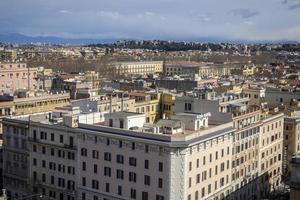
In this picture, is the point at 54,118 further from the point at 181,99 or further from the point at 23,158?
the point at 181,99

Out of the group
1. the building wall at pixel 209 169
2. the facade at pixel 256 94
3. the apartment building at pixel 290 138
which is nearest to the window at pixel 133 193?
the building wall at pixel 209 169

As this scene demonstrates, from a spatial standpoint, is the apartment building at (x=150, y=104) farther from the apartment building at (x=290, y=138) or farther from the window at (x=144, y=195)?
the window at (x=144, y=195)

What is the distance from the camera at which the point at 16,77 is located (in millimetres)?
135000

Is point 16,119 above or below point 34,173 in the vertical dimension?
above

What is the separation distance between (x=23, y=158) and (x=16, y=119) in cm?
526

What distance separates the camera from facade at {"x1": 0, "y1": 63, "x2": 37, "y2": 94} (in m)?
131

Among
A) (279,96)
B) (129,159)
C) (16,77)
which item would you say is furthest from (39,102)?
(279,96)

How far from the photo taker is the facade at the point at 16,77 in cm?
13088

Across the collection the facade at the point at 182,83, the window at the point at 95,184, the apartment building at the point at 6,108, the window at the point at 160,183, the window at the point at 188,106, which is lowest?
the window at the point at 95,184

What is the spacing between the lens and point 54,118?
234ft

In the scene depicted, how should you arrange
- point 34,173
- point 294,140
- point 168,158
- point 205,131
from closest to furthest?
point 168,158
point 205,131
point 34,173
point 294,140

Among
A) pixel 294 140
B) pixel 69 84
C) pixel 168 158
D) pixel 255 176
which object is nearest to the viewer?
pixel 168 158

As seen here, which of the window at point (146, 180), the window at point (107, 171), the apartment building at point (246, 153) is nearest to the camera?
the window at point (146, 180)

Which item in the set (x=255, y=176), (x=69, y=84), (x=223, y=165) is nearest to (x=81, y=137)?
(x=223, y=165)
